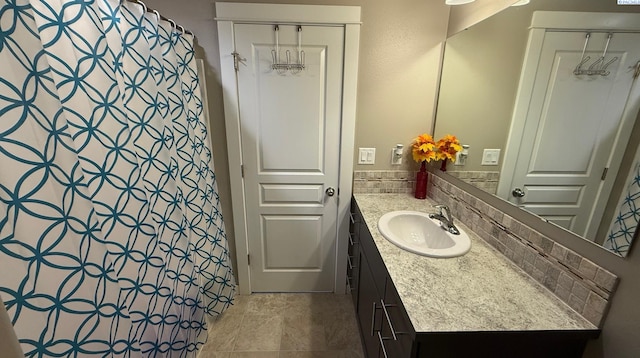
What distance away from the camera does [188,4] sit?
1514 millimetres

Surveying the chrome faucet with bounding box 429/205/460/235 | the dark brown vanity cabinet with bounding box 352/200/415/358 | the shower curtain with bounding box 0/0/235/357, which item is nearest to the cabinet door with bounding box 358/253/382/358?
the dark brown vanity cabinet with bounding box 352/200/415/358

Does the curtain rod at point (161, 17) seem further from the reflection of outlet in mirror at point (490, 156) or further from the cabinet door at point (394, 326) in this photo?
the reflection of outlet in mirror at point (490, 156)

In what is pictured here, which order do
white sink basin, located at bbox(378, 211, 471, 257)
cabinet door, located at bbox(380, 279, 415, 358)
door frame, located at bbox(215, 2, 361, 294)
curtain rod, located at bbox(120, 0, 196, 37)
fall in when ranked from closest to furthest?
cabinet door, located at bbox(380, 279, 415, 358) < curtain rod, located at bbox(120, 0, 196, 37) < white sink basin, located at bbox(378, 211, 471, 257) < door frame, located at bbox(215, 2, 361, 294)

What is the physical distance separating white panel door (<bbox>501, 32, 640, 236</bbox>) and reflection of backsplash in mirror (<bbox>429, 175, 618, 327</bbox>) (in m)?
0.10

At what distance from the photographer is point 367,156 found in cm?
181

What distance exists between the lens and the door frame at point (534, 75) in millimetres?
690

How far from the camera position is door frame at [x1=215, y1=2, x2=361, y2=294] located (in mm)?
1504

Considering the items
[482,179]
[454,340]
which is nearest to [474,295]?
[454,340]

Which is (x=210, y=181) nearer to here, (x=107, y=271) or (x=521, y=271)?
(x=107, y=271)

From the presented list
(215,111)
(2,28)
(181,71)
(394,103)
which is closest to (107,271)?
(2,28)

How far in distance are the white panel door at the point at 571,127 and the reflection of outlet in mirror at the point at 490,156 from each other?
0.16 metres

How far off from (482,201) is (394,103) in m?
0.85

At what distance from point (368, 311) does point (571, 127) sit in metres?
1.21

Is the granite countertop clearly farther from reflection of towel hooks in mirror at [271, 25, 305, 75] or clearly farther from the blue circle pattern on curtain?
reflection of towel hooks in mirror at [271, 25, 305, 75]
